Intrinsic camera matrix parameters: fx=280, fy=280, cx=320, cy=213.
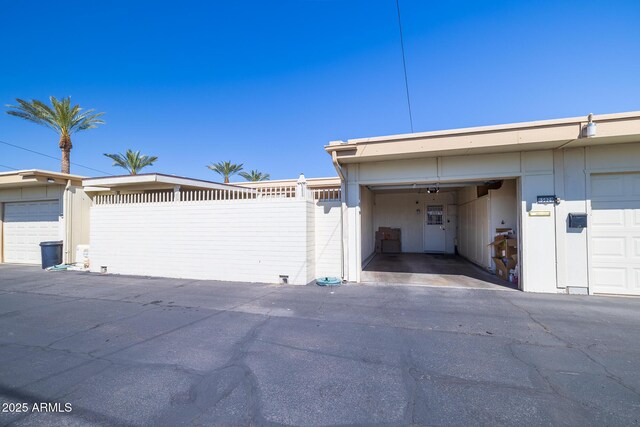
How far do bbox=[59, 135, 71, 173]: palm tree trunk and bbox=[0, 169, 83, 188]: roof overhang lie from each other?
379cm

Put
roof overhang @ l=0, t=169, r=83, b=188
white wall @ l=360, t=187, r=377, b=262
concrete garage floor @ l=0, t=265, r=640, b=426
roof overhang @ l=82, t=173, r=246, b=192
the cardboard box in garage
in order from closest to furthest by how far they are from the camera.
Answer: concrete garage floor @ l=0, t=265, r=640, b=426 < roof overhang @ l=82, t=173, r=246, b=192 < white wall @ l=360, t=187, r=377, b=262 < roof overhang @ l=0, t=169, r=83, b=188 < the cardboard box in garage

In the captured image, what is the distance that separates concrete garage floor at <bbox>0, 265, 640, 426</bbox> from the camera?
7.91 feet

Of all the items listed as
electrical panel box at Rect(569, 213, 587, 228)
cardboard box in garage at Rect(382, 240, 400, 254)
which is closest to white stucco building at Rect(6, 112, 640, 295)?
electrical panel box at Rect(569, 213, 587, 228)

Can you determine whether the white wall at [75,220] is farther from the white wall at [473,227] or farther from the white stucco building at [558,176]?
the white wall at [473,227]

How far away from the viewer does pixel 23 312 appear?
5.26m

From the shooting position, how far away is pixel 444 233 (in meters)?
14.6

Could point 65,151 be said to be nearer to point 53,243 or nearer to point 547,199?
point 53,243

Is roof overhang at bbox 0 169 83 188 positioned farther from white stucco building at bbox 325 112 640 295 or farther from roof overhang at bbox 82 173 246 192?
white stucco building at bbox 325 112 640 295

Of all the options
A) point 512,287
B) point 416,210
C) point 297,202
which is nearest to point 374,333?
point 297,202

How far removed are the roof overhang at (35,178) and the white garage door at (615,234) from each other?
55.1 ft

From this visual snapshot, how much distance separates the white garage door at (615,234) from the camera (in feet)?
20.0

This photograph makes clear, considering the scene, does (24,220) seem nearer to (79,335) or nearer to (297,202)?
(79,335)

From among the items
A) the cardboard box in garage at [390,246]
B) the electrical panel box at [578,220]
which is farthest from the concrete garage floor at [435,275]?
the cardboard box in garage at [390,246]

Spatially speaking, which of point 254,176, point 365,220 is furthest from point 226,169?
point 365,220
